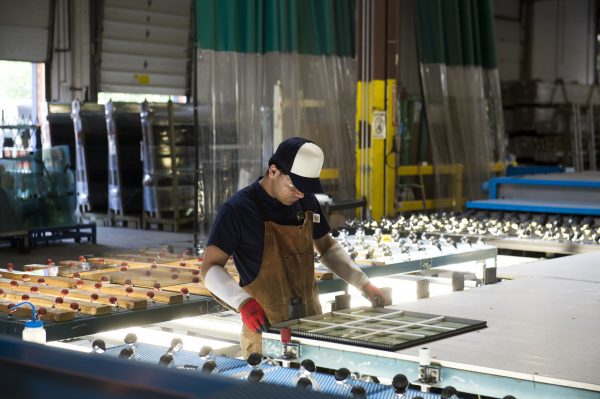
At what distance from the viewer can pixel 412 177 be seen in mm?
13312

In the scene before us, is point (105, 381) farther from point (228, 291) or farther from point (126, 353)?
point (228, 291)

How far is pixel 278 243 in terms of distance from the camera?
388 cm

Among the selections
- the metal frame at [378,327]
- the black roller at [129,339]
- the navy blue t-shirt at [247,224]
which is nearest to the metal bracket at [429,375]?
the metal frame at [378,327]

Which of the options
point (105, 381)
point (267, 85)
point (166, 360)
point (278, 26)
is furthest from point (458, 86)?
point (105, 381)

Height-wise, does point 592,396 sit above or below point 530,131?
below

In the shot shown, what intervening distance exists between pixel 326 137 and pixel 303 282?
7.40 m

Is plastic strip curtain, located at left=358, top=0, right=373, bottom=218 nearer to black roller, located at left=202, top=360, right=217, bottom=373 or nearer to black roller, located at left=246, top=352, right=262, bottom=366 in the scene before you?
black roller, located at left=246, top=352, right=262, bottom=366

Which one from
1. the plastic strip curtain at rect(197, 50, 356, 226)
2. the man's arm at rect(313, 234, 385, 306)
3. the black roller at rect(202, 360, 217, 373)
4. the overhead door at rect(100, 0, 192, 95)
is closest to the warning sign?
the plastic strip curtain at rect(197, 50, 356, 226)

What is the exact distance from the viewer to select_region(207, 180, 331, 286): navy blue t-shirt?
12.2ft

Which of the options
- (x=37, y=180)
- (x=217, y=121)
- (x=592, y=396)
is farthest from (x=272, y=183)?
(x=37, y=180)

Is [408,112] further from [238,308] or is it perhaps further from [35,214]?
[238,308]

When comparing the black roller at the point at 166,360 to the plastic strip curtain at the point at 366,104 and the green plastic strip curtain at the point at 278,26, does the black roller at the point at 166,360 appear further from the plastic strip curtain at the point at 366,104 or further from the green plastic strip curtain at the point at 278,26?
the plastic strip curtain at the point at 366,104

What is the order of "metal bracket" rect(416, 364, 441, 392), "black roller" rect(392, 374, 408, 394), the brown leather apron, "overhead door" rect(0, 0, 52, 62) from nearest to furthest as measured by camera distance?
"black roller" rect(392, 374, 408, 394)
"metal bracket" rect(416, 364, 441, 392)
the brown leather apron
"overhead door" rect(0, 0, 52, 62)

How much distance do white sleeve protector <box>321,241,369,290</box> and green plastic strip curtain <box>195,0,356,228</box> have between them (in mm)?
5594
